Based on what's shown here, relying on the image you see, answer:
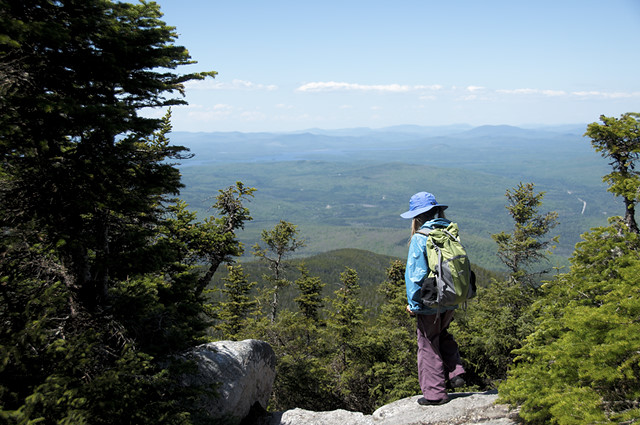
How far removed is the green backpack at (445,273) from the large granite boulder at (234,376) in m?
5.56

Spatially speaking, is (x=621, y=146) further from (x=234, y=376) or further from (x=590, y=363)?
(x=234, y=376)

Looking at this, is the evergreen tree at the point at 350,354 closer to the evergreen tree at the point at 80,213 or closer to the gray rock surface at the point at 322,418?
the gray rock surface at the point at 322,418

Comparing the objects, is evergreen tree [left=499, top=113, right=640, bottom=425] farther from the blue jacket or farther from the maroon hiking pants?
the blue jacket

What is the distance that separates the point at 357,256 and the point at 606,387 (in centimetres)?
16926

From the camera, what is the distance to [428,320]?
6.11m

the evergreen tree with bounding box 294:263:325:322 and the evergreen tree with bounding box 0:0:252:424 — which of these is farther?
the evergreen tree with bounding box 294:263:325:322

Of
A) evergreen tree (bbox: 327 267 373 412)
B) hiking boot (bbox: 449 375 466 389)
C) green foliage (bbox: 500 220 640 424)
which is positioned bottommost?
evergreen tree (bbox: 327 267 373 412)

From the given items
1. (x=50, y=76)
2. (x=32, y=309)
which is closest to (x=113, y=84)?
(x=50, y=76)

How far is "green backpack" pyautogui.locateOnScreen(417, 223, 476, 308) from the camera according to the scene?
545 centimetres

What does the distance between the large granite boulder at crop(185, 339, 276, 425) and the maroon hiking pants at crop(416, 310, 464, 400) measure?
4.50 m

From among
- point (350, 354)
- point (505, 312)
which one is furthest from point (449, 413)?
point (350, 354)

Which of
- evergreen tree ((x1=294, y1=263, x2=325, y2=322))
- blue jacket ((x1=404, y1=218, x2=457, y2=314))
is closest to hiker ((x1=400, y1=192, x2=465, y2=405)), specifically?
blue jacket ((x1=404, y1=218, x2=457, y2=314))

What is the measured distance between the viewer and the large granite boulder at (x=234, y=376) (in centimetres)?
890

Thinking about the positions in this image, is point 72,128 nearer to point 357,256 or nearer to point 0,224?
point 0,224
